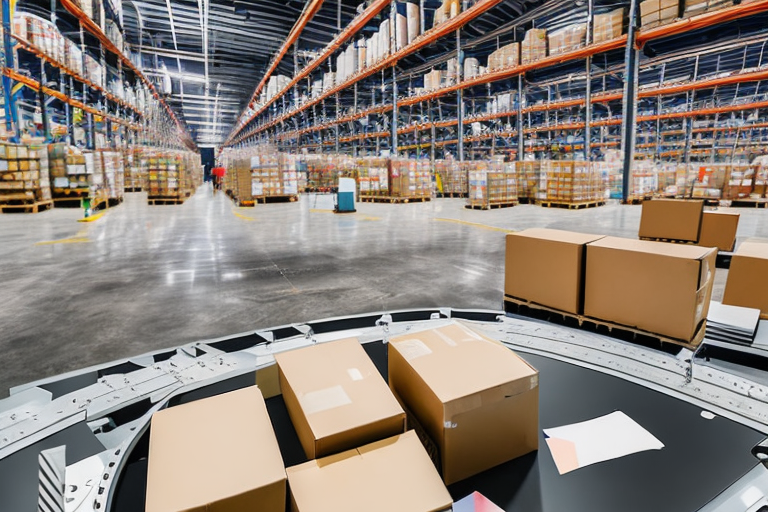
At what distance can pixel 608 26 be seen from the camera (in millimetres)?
11195

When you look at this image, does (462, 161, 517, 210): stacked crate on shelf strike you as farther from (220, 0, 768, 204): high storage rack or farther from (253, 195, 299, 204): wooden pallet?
(253, 195, 299, 204): wooden pallet

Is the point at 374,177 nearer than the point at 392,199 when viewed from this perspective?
No

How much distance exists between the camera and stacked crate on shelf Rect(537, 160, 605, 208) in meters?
11.5

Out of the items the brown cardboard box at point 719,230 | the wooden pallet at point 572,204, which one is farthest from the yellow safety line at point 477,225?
the wooden pallet at point 572,204

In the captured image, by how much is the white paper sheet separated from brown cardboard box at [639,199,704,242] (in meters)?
4.10

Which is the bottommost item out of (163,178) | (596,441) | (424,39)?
(596,441)

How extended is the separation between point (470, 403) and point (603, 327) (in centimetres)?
176

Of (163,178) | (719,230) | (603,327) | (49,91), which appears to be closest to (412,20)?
(163,178)

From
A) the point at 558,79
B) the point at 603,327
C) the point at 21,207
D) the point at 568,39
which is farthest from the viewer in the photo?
the point at 558,79

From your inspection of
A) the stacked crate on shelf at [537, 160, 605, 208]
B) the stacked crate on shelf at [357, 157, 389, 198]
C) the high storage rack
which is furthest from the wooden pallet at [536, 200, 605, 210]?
the stacked crate on shelf at [357, 157, 389, 198]

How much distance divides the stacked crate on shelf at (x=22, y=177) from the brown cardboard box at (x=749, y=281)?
522 inches

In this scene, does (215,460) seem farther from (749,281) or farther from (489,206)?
(489,206)

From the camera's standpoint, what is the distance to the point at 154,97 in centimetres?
2648

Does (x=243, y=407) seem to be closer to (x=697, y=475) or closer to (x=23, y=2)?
(x=697, y=475)
